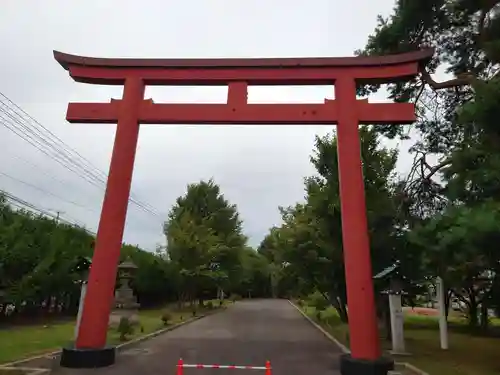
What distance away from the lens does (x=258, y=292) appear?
80.2 meters

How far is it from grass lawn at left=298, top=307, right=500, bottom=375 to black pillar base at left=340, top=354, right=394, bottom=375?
3.52 feet

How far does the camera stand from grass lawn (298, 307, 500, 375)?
10164 millimetres

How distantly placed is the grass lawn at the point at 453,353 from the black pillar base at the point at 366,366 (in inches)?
42.2

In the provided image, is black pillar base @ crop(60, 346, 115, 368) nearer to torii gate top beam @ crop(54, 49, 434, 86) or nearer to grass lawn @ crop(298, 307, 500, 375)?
torii gate top beam @ crop(54, 49, 434, 86)

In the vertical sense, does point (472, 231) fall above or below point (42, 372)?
above

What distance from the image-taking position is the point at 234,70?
11719 mm

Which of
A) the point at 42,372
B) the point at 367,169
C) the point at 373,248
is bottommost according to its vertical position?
the point at 42,372

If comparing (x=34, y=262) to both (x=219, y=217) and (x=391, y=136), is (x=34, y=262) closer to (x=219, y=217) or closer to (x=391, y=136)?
(x=391, y=136)

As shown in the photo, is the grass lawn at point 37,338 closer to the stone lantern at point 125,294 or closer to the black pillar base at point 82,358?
the black pillar base at point 82,358

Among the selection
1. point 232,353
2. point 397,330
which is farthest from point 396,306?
point 232,353

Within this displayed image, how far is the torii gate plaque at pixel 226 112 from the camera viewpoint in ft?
33.9

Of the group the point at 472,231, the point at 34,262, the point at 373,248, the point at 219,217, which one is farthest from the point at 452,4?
the point at 219,217

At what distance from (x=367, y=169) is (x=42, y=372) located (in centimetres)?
1288

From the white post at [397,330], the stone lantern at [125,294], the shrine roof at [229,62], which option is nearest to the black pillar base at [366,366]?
the white post at [397,330]
